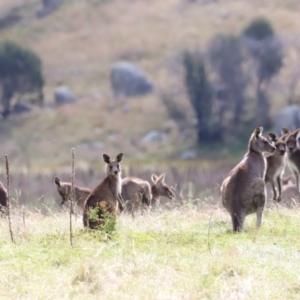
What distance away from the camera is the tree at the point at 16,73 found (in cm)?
5647

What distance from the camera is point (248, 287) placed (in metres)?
8.57

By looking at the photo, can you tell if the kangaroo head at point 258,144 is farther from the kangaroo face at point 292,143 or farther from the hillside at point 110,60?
the hillside at point 110,60

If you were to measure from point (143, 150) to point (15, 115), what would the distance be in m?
9.83

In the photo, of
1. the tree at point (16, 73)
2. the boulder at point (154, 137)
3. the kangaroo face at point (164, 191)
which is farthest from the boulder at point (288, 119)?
the kangaroo face at point (164, 191)

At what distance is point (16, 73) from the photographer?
5612 cm

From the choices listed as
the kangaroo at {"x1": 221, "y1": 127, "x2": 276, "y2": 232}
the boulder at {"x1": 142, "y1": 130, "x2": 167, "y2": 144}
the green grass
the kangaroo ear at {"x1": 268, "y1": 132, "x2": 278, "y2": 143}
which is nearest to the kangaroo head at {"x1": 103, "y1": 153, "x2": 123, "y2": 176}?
the green grass

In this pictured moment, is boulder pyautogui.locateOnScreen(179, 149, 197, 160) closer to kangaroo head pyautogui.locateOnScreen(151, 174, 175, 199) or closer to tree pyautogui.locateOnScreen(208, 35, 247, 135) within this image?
tree pyautogui.locateOnScreen(208, 35, 247, 135)

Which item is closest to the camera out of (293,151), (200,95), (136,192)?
(136,192)

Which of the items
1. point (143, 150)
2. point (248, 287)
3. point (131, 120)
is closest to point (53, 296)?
point (248, 287)

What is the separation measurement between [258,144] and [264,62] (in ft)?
143

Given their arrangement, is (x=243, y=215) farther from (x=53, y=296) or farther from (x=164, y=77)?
(x=164, y=77)

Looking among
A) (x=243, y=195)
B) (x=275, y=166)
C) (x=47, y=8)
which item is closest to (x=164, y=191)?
(x=275, y=166)

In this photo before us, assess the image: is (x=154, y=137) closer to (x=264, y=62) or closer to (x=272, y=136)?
(x=264, y=62)

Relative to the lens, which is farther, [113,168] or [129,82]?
[129,82]
